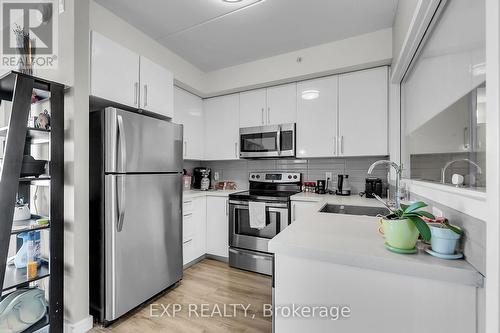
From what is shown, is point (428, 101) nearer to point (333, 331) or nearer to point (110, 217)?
point (333, 331)

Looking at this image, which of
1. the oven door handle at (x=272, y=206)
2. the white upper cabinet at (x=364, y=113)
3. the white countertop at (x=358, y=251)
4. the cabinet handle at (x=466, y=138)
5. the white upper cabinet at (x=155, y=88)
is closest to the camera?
the white countertop at (x=358, y=251)

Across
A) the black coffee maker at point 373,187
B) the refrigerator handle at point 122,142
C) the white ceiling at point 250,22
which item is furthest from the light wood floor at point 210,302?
the white ceiling at point 250,22

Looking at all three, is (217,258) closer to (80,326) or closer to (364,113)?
(80,326)

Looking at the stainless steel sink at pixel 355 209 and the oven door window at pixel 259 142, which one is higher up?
the oven door window at pixel 259 142

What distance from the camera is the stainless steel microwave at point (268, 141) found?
279 cm

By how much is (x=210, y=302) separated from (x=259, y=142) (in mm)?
1854

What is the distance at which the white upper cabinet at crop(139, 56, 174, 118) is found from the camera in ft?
7.08

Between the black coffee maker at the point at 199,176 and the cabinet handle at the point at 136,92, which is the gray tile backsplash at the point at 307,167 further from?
the cabinet handle at the point at 136,92

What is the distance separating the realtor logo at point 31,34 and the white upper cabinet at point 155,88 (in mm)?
639

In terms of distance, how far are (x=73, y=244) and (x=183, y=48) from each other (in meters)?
2.19

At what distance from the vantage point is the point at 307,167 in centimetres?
301

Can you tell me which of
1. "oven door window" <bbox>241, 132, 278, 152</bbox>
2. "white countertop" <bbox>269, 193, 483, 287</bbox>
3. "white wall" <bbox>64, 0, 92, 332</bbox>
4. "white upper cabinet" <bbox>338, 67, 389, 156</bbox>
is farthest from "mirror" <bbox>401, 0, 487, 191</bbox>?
"white wall" <bbox>64, 0, 92, 332</bbox>

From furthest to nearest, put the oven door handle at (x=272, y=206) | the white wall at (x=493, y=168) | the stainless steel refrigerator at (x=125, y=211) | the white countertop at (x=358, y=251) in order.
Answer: the oven door handle at (x=272, y=206)
the stainless steel refrigerator at (x=125, y=211)
the white countertop at (x=358, y=251)
the white wall at (x=493, y=168)

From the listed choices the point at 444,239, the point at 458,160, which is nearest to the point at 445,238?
the point at 444,239
